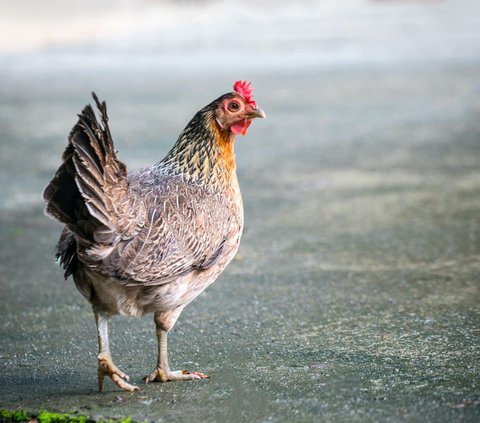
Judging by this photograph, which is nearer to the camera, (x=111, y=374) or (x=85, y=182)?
(x=85, y=182)

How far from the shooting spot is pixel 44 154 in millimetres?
10508

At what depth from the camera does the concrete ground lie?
171 inches

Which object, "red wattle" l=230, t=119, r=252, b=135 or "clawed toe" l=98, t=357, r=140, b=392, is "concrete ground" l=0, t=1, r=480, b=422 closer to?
"clawed toe" l=98, t=357, r=140, b=392

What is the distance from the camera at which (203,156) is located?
4.97 metres

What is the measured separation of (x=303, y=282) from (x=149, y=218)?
6.83ft

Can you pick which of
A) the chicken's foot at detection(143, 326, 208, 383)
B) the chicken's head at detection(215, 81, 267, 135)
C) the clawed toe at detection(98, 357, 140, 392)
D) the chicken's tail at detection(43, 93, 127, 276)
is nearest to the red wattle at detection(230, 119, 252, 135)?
the chicken's head at detection(215, 81, 267, 135)

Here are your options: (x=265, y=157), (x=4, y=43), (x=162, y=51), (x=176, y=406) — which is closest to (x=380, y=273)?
(x=176, y=406)

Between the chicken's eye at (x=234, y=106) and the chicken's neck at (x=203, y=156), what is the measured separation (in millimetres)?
113

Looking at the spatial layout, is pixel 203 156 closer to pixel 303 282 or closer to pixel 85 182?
pixel 85 182

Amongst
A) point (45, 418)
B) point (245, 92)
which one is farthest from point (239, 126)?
point (45, 418)

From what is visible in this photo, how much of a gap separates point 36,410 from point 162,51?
51.4ft

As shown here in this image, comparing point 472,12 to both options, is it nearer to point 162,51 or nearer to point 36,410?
point 162,51

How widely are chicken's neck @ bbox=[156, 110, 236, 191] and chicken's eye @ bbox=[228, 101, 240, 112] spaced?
11 centimetres

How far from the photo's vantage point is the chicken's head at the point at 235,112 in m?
4.99
